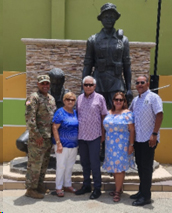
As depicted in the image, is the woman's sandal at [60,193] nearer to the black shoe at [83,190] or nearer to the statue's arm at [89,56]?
the black shoe at [83,190]

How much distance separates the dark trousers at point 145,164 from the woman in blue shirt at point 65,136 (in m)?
0.83

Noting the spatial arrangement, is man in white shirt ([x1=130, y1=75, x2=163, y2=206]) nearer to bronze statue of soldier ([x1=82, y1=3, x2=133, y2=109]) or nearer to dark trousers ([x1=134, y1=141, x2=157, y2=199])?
dark trousers ([x1=134, y1=141, x2=157, y2=199])

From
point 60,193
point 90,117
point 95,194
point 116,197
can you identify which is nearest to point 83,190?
point 95,194

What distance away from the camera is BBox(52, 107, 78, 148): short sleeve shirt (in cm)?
327

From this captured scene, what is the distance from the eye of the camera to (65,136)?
3.32 meters

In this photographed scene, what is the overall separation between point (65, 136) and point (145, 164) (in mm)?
1079

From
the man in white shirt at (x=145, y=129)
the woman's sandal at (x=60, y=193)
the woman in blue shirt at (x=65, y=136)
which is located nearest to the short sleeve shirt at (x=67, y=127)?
the woman in blue shirt at (x=65, y=136)

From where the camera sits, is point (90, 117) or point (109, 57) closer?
point (90, 117)

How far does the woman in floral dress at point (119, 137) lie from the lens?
3225mm

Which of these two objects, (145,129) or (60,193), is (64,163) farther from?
(145,129)

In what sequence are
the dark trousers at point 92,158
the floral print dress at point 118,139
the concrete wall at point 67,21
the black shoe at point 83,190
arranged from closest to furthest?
the floral print dress at point 118,139 < the dark trousers at point 92,158 < the black shoe at point 83,190 < the concrete wall at point 67,21

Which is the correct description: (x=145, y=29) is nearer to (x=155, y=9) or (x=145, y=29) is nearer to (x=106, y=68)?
(x=155, y=9)

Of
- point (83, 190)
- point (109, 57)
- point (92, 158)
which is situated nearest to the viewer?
point (92, 158)

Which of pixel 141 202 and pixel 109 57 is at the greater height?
pixel 109 57
